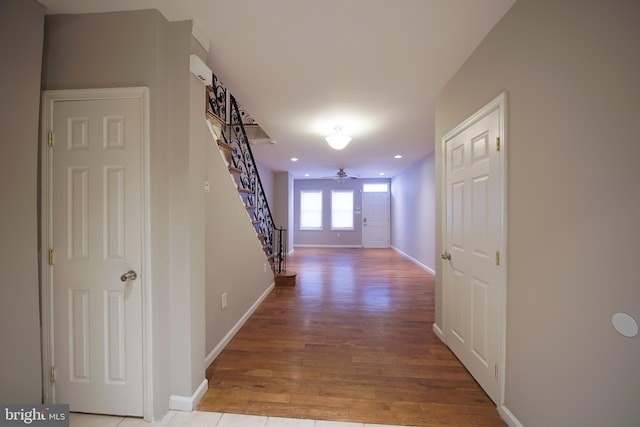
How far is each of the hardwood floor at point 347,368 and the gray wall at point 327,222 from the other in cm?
576

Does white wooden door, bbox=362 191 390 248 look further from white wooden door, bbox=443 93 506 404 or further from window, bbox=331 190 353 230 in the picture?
white wooden door, bbox=443 93 506 404

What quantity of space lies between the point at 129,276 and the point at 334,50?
2208 millimetres

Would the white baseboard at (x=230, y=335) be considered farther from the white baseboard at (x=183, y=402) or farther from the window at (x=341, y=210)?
the window at (x=341, y=210)

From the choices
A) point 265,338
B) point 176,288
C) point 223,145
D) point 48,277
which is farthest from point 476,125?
point 48,277

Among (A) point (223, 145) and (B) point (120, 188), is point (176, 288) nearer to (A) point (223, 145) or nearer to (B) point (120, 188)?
(B) point (120, 188)

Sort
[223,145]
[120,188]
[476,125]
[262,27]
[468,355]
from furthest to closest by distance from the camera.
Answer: [223,145] → [468,355] → [476,125] → [262,27] → [120,188]

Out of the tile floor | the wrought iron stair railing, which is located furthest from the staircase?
the tile floor

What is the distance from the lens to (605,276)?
3.43 feet

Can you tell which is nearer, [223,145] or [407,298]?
[223,145]

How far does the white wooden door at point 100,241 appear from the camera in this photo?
1618 millimetres

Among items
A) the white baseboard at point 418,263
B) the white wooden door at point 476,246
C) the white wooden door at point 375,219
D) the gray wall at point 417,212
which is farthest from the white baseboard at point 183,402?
the white wooden door at point 375,219

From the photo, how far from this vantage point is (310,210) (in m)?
9.86

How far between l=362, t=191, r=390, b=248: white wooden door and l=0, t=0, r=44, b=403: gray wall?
29.1 ft

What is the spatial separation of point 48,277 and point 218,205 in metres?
Answer: 1.22
